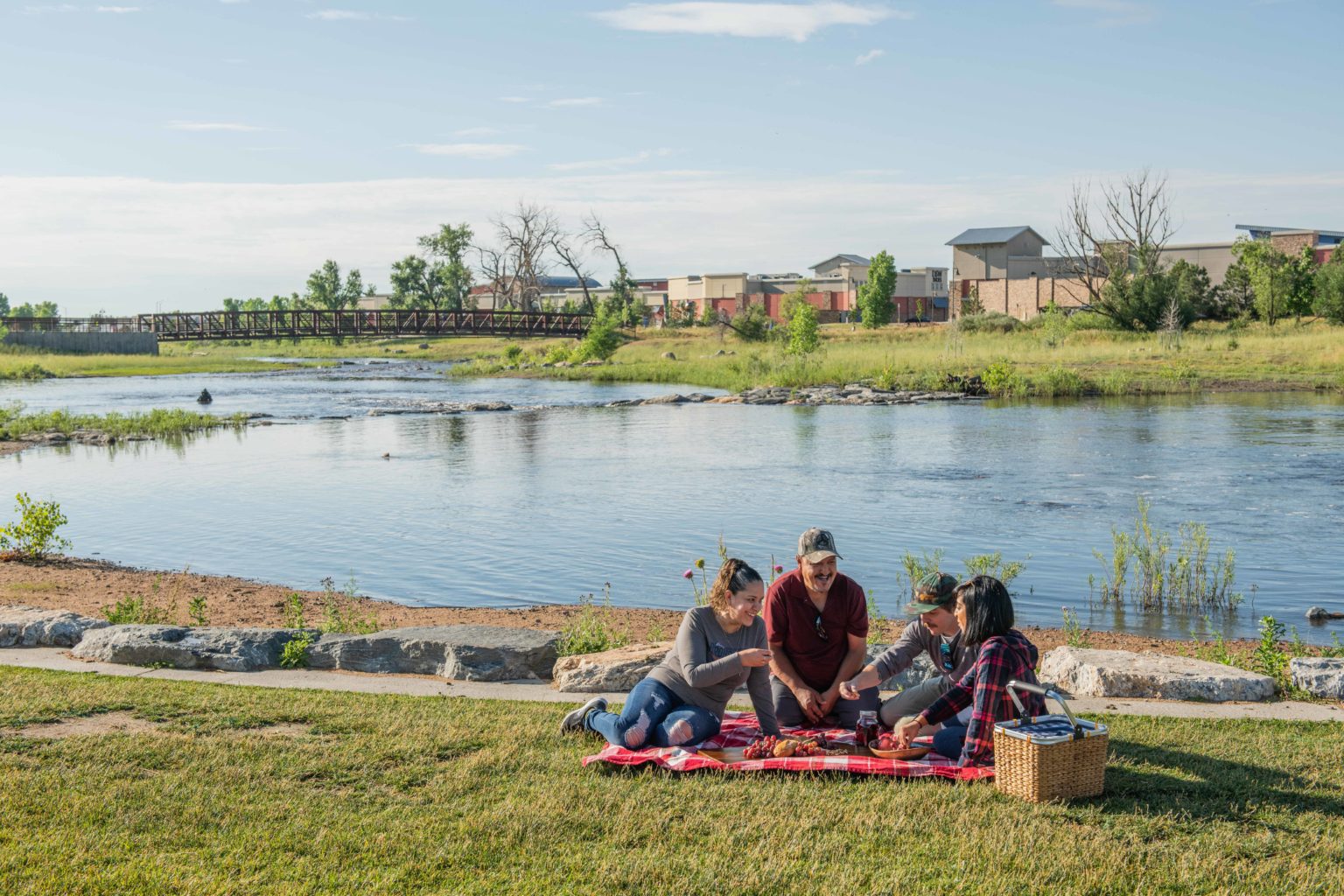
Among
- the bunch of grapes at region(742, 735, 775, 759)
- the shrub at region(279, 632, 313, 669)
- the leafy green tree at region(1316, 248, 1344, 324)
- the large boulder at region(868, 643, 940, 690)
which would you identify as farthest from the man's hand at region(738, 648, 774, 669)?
the leafy green tree at region(1316, 248, 1344, 324)

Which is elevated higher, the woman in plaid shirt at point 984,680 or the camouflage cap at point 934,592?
the camouflage cap at point 934,592

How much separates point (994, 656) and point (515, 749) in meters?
2.53

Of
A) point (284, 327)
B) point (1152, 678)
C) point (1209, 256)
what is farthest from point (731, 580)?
point (284, 327)

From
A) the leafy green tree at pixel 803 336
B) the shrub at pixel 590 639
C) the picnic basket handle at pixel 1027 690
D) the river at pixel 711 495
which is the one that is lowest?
the river at pixel 711 495

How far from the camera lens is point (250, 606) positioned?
12.7 meters

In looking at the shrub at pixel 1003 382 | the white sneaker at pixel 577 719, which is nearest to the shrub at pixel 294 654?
the white sneaker at pixel 577 719

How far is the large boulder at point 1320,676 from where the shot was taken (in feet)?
26.1

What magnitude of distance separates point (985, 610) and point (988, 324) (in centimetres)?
6096

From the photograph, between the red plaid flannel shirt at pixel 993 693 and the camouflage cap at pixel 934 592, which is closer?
the red plaid flannel shirt at pixel 993 693

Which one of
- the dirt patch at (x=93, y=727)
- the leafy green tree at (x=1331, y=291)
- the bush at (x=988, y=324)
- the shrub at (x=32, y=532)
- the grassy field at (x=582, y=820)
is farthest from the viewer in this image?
the bush at (x=988, y=324)

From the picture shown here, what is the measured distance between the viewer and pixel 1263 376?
42.0 meters

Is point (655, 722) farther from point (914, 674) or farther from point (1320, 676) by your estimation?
point (1320, 676)

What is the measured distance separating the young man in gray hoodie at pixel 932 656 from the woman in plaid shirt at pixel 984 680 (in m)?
0.16

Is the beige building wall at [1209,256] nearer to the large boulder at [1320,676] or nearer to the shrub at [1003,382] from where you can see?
the shrub at [1003,382]
